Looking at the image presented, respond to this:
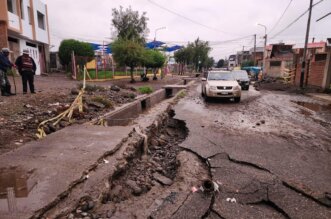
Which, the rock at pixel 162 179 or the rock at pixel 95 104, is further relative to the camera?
the rock at pixel 95 104

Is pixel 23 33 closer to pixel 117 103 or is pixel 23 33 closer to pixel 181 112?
pixel 117 103

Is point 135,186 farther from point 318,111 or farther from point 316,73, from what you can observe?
point 316,73

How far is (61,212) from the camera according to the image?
251cm

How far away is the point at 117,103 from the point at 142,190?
22.0 ft

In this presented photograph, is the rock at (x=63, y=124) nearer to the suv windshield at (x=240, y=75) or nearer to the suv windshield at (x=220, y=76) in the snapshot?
the suv windshield at (x=220, y=76)

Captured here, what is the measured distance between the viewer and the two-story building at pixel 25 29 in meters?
17.1

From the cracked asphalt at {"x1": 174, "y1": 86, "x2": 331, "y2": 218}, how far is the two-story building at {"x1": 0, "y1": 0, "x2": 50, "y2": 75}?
16.6 meters

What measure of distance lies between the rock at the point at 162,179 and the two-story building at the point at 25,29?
17924 mm

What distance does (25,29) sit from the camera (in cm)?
2131

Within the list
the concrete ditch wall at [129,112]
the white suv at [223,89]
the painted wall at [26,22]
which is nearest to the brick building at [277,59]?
the white suv at [223,89]

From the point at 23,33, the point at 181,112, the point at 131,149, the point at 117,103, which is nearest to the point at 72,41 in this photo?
the point at 23,33

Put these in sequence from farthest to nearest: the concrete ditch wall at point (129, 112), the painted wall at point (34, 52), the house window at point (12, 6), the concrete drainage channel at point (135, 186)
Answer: the painted wall at point (34, 52) → the house window at point (12, 6) → the concrete ditch wall at point (129, 112) → the concrete drainage channel at point (135, 186)

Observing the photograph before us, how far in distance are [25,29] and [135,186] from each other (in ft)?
74.6

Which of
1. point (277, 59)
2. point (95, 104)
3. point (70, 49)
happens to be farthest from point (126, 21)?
point (95, 104)
